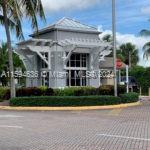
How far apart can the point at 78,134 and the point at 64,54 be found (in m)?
26.2

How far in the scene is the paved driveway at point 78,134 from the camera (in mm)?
12887

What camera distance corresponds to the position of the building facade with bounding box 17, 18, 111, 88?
40.9 m

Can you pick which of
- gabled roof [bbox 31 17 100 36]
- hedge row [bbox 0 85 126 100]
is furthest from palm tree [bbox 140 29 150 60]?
hedge row [bbox 0 85 126 100]

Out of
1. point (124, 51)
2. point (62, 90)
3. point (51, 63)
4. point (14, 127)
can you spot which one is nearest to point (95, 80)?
point (51, 63)

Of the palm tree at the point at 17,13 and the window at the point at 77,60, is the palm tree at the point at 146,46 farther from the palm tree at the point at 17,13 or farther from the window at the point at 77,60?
the palm tree at the point at 17,13

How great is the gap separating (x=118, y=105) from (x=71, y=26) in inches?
578

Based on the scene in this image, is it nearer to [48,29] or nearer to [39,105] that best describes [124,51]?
[48,29]

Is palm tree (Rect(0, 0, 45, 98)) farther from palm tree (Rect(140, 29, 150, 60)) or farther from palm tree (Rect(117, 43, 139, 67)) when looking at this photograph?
palm tree (Rect(117, 43, 139, 67))

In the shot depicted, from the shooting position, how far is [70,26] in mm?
42156

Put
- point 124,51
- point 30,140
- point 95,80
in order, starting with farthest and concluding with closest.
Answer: point 124,51 < point 95,80 < point 30,140

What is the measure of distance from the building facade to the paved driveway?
19601mm

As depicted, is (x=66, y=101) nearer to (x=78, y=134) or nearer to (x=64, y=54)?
(x=78, y=134)

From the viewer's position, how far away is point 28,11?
98.1 ft

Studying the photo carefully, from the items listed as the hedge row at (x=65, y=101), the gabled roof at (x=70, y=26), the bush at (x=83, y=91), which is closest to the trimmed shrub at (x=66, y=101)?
the hedge row at (x=65, y=101)
